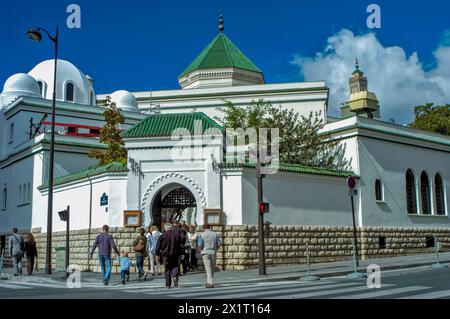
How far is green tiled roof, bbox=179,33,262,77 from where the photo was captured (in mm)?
42969

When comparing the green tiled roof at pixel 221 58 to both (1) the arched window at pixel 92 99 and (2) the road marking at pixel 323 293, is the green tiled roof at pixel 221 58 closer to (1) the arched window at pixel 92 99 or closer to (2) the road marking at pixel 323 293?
(1) the arched window at pixel 92 99

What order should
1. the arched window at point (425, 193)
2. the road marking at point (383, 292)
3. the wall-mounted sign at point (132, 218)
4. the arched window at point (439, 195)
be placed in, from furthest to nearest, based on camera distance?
the arched window at point (439, 195), the arched window at point (425, 193), the wall-mounted sign at point (132, 218), the road marking at point (383, 292)

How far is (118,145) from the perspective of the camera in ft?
96.7

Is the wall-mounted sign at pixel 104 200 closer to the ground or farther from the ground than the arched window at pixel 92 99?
closer to the ground

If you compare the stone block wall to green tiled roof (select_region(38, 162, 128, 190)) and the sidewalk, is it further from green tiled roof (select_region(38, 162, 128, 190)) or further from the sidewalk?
green tiled roof (select_region(38, 162, 128, 190))

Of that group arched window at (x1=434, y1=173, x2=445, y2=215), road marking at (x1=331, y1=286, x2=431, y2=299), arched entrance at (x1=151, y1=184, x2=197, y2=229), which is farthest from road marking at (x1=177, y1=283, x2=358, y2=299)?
arched window at (x1=434, y1=173, x2=445, y2=215)

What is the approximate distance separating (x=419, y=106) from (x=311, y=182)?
2937 cm

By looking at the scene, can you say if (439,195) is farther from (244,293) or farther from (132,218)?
(244,293)

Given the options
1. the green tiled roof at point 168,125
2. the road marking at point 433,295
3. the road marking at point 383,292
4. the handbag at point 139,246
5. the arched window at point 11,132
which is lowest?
the road marking at point 383,292

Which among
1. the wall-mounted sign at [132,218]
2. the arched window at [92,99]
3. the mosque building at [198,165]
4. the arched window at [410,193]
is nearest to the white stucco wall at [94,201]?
the mosque building at [198,165]

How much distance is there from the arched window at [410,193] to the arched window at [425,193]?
84 centimetres

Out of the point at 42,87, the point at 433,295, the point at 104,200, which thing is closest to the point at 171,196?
the point at 104,200

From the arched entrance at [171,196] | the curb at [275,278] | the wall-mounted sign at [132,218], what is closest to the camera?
the curb at [275,278]

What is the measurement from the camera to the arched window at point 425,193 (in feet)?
95.0
